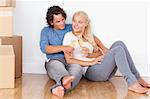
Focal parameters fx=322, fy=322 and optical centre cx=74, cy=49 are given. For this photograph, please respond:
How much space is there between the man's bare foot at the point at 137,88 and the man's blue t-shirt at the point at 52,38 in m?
0.70

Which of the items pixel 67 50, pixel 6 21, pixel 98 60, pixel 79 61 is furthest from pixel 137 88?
pixel 6 21

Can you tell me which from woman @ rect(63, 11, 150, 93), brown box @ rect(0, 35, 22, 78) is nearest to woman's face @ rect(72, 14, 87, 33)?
woman @ rect(63, 11, 150, 93)

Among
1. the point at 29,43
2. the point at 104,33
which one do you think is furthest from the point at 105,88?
the point at 29,43

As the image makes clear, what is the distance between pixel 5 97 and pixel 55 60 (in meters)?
0.63

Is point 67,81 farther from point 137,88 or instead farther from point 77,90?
point 137,88

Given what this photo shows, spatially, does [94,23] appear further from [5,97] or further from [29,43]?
[5,97]

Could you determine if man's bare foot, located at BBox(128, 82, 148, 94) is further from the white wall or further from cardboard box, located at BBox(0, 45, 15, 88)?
cardboard box, located at BBox(0, 45, 15, 88)

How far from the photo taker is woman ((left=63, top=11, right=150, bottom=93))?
7.99 feet

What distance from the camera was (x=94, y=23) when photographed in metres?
3.16

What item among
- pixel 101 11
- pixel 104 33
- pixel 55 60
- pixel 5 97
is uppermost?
pixel 101 11

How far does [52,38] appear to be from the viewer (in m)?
2.85

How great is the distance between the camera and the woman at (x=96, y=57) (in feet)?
7.99

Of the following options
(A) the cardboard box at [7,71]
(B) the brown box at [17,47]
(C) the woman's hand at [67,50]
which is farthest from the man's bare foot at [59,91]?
(B) the brown box at [17,47]

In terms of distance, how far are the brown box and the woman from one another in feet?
1.45
